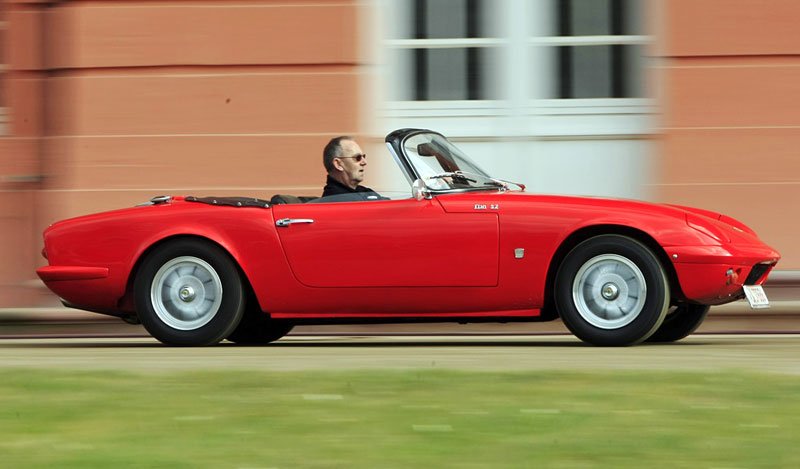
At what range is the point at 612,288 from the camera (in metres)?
7.86

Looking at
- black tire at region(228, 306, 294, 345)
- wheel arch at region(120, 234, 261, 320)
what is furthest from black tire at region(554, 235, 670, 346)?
black tire at region(228, 306, 294, 345)

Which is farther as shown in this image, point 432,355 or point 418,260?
point 418,260

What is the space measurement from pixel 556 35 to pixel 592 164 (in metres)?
1.06

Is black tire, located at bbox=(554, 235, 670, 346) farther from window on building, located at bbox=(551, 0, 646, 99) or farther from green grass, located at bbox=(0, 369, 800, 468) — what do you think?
window on building, located at bbox=(551, 0, 646, 99)

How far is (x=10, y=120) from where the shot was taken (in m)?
12.0

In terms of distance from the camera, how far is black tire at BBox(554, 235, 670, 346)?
307 inches

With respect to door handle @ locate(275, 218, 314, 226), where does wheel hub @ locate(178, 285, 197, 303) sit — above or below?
below

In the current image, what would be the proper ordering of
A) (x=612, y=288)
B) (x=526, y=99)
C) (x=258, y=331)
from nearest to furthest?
(x=612, y=288)
(x=258, y=331)
(x=526, y=99)

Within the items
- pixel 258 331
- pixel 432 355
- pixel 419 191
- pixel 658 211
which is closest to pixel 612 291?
pixel 658 211

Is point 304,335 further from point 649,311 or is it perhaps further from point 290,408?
point 290,408

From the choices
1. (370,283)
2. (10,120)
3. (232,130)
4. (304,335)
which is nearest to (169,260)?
(370,283)

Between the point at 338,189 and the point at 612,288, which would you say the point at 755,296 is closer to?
the point at 612,288

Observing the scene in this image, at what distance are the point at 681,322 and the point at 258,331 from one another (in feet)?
8.37

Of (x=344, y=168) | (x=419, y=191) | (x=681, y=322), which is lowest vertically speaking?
(x=681, y=322)
